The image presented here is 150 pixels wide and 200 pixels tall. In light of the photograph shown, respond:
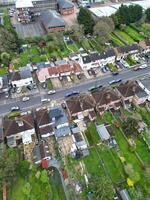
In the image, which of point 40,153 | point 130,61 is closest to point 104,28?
point 130,61

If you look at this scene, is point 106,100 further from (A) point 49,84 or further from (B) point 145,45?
(B) point 145,45

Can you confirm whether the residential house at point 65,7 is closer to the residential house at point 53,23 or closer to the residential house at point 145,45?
the residential house at point 53,23

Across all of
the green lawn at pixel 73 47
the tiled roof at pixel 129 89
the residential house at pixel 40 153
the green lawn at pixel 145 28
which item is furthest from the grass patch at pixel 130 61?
the residential house at pixel 40 153

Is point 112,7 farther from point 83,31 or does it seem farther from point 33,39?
point 33,39

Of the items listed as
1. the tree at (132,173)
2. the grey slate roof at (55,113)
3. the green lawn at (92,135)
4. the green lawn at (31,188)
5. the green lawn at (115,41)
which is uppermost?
the green lawn at (115,41)

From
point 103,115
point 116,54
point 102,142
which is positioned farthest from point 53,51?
point 102,142

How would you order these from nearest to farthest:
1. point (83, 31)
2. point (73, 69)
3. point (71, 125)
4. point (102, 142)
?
point (102, 142), point (71, 125), point (73, 69), point (83, 31)

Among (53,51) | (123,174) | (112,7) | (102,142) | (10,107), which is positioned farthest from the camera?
(112,7)
